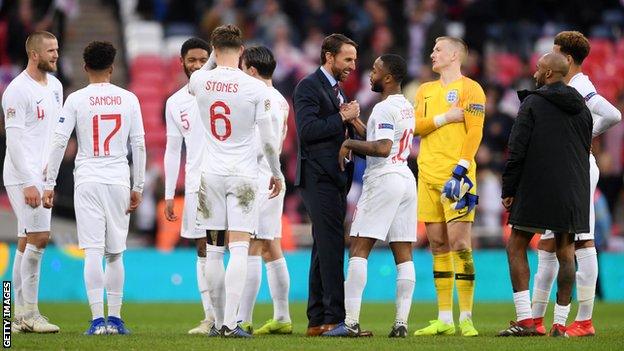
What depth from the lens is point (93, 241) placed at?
39.5 feet

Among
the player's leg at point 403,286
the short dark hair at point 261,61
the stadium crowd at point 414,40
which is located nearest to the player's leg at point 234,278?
the player's leg at point 403,286

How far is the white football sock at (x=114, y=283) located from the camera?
40.0ft

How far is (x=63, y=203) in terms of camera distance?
2298cm

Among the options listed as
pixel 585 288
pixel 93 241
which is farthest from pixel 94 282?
pixel 585 288

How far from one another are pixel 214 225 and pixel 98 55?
6.56 feet

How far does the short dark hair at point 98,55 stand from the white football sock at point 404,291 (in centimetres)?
329

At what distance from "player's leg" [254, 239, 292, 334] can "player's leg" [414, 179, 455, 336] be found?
1.33 meters

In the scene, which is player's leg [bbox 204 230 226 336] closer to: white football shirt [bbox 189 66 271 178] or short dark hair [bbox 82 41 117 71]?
white football shirt [bbox 189 66 271 178]

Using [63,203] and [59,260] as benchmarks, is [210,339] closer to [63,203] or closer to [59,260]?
[59,260]

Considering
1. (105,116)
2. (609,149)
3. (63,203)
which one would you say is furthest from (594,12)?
(105,116)

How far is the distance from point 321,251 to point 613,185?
11568 mm

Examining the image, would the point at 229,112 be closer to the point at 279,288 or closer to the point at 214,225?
the point at 214,225

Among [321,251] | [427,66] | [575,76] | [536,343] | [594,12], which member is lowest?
[536,343]

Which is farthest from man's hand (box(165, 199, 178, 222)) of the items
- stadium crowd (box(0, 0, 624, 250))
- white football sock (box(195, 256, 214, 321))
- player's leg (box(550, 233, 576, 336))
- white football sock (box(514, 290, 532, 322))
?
stadium crowd (box(0, 0, 624, 250))
